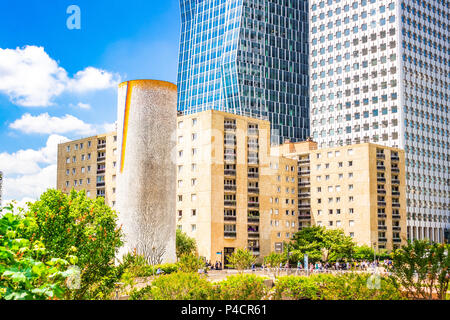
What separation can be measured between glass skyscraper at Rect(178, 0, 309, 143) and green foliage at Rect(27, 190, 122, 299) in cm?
14656

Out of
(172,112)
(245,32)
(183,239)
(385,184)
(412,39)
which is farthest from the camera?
(245,32)

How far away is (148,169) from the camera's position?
6688cm

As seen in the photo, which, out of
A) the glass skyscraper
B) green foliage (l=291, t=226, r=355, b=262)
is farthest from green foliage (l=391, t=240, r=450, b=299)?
the glass skyscraper

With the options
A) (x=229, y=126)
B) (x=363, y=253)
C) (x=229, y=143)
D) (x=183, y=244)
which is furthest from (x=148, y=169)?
(x=363, y=253)

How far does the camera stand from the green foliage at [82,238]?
24656 mm

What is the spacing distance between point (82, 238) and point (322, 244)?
90.7 meters

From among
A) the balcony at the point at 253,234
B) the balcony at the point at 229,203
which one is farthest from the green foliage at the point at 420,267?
the balcony at the point at 253,234

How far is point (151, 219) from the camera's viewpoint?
214ft

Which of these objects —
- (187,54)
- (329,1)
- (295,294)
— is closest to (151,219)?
(295,294)

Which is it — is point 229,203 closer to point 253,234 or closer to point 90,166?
point 253,234

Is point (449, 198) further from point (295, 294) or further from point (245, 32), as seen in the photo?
point (295, 294)

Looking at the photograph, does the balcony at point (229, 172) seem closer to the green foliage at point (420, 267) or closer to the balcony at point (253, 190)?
the balcony at point (253, 190)

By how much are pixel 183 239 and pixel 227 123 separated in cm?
2707
